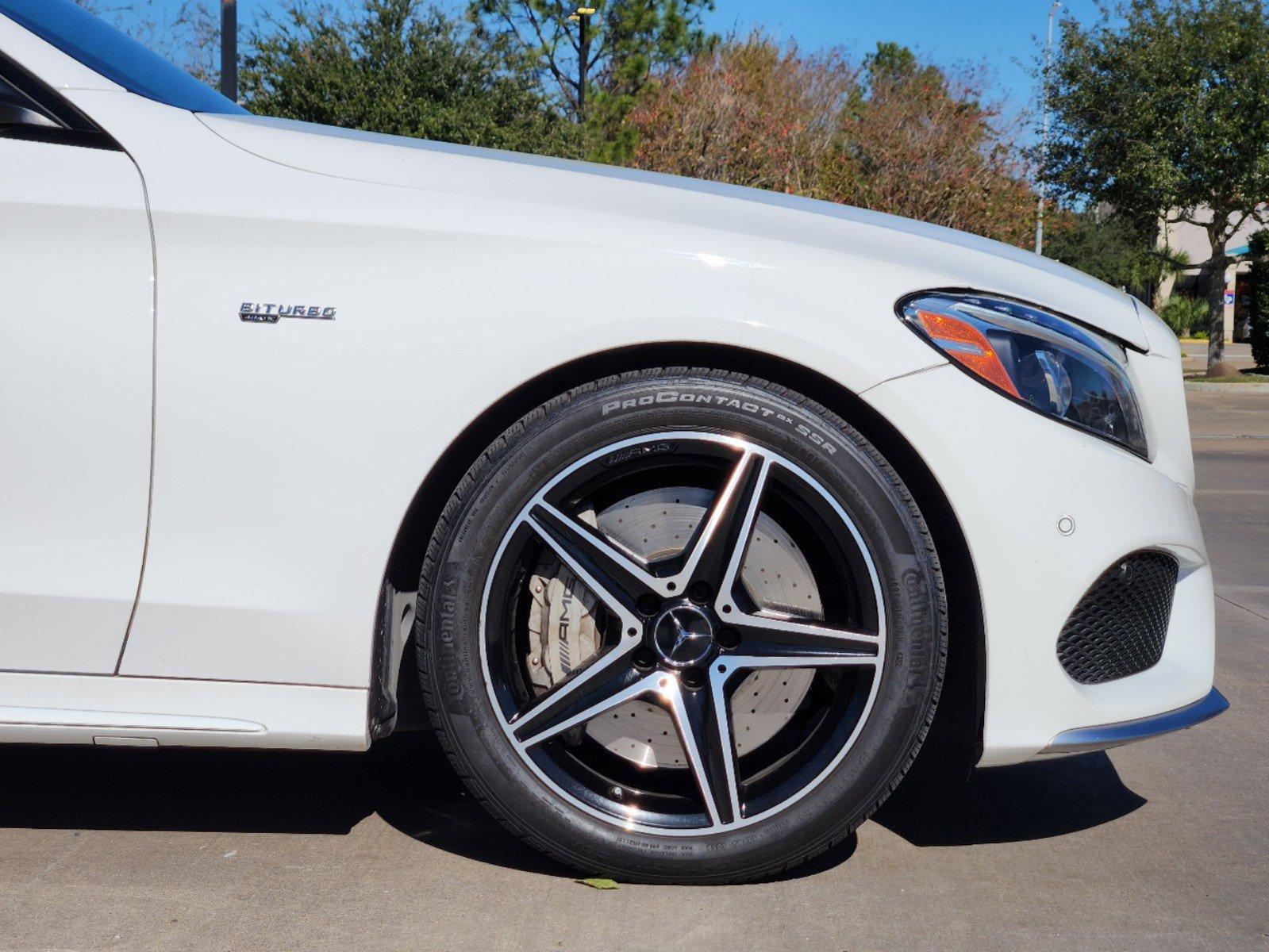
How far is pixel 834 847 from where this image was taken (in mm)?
2619

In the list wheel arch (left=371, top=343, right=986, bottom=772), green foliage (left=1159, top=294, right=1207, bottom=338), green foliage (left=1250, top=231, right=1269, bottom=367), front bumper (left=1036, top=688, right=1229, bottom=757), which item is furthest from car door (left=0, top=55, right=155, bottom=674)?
green foliage (left=1159, top=294, right=1207, bottom=338)

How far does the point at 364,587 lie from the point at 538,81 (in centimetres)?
1817

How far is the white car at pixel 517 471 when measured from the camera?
219 cm

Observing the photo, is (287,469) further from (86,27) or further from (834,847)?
(834,847)

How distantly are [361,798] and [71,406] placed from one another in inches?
45.0

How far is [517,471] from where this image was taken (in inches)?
88.7

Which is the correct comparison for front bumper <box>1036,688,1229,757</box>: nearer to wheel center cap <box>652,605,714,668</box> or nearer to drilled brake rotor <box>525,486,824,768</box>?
drilled brake rotor <box>525,486,824,768</box>

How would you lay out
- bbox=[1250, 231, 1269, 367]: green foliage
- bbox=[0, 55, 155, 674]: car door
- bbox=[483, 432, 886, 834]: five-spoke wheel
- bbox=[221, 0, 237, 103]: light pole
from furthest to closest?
bbox=[1250, 231, 1269, 367]: green foliage → bbox=[221, 0, 237, 103]: light pole → bbox=[483, 432, 886, 834]: five-spoke wheel → bbox=[0, 55, 155, 674]: car door

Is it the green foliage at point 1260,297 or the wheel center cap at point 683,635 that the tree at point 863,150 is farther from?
the wheel center cap at point 683,635

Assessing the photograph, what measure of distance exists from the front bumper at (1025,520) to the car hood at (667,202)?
0.84 feet

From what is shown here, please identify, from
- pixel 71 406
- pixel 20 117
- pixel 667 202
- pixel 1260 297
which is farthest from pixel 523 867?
pixel 1260 297

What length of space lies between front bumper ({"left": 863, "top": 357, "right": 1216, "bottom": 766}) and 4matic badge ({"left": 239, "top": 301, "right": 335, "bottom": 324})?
3.18 ft

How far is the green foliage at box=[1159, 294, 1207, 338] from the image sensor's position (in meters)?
44.0

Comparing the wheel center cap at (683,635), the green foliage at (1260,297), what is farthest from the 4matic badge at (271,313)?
the green foliage at (1260,297)
